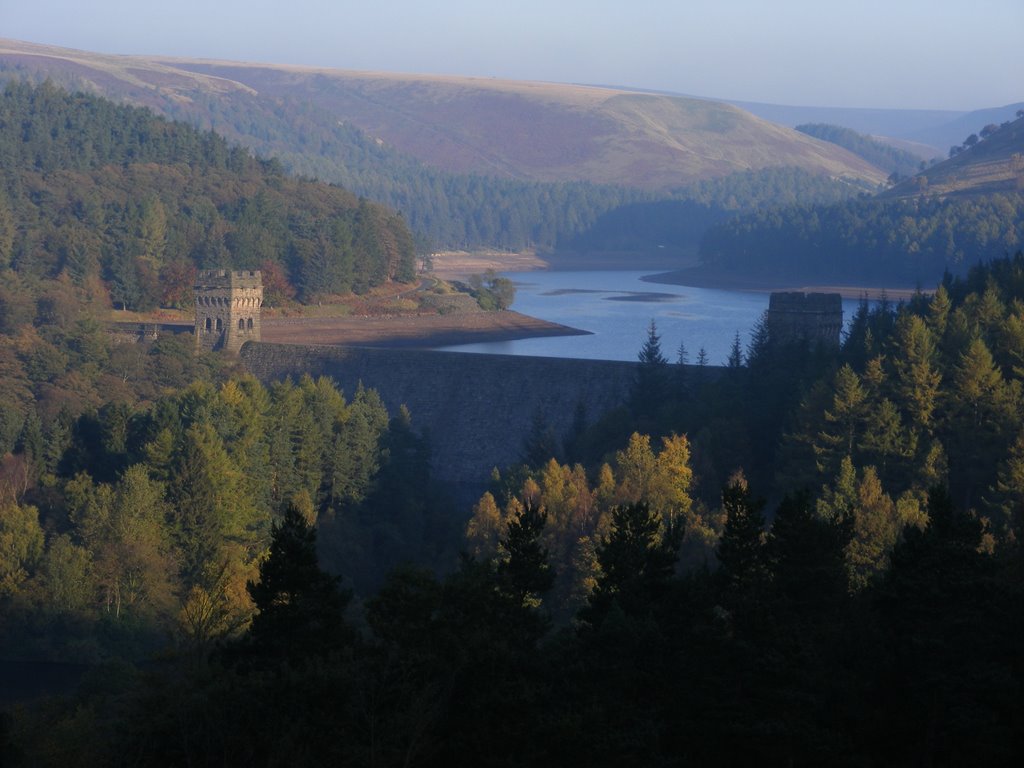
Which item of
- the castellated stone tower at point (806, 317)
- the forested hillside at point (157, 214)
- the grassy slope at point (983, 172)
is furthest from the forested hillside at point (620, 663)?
the grassy slope at point (983, 172)

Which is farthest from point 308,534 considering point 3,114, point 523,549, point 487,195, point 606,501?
point 487,195

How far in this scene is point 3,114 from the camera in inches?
3386

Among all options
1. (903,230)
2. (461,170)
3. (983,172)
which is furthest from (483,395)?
(461,170)

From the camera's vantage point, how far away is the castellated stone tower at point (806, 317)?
43469mm

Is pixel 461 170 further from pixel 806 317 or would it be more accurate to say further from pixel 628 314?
pixel 806 317

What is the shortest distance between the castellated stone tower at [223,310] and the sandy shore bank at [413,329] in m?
5.50

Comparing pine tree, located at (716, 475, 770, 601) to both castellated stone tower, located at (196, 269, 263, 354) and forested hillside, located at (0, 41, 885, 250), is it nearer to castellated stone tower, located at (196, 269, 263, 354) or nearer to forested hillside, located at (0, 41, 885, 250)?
castellated stone tower, located at (196, 269, 263, 354)

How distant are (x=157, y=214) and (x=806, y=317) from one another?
3780 cm

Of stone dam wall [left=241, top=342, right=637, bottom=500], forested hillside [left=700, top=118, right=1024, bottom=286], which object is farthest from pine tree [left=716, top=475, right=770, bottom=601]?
forested hillside [left=700, top=118, right=1024, bottom=286]

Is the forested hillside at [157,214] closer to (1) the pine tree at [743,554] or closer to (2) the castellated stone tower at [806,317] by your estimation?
(2) the castellated stone tower at [806,317]

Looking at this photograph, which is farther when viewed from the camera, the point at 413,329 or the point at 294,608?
the point at 413,329

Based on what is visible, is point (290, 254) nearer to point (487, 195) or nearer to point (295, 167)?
point (487, 195)

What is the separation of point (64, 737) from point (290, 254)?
185 feet

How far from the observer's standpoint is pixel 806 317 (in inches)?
1720
